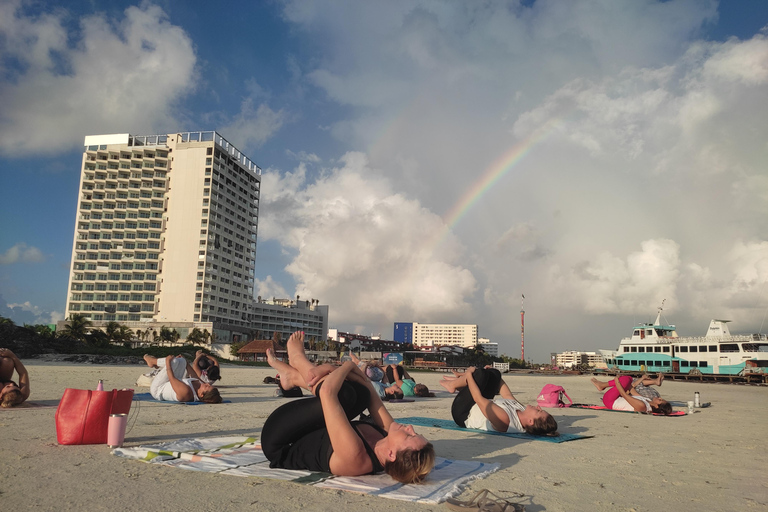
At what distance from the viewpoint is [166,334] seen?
78500 mm

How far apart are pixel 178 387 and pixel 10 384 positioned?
297 cm

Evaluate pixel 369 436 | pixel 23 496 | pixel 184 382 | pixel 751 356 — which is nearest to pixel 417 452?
pixel 369 436

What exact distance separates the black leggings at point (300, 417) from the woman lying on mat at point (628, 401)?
1041 cm

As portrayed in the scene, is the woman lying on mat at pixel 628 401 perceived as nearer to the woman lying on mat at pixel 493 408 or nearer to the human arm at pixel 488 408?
the woman lying on mat at pixel 493 408

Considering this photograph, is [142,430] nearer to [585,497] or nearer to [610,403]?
[585,497]

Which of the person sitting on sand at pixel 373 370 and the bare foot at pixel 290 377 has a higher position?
the bare foot at pixel 290 377

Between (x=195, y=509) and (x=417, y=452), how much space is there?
1670 mm

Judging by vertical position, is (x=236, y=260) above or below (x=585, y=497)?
above

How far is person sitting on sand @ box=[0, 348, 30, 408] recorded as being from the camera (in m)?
7.89

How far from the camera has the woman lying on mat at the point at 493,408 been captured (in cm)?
733

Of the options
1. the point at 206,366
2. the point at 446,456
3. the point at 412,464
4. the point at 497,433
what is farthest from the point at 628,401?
the point at 206,366

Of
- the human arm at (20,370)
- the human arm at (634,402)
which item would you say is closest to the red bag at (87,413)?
the human arm at (20,370)

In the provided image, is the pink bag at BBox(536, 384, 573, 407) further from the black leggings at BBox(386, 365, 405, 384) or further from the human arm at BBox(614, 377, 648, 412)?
the black leggings at BBox(386, 365, 405, 384)

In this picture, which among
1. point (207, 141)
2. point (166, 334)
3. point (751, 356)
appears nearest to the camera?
point (751, 356)
